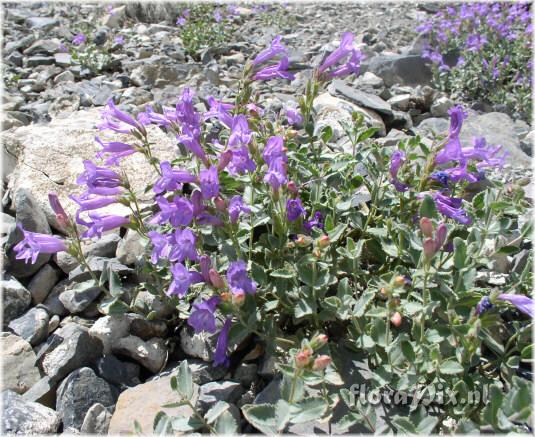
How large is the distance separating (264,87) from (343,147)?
2284 mm

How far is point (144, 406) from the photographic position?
107 inches

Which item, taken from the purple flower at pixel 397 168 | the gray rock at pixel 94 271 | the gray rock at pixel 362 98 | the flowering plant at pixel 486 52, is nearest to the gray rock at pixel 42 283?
the gray rock at pixel 94 271

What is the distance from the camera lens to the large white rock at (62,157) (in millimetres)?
4168

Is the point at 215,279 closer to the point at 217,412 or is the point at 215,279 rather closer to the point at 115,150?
the point at 217,412

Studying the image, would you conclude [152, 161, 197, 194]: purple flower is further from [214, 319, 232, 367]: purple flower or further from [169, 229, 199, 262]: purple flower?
[214, 319, 232, 367]: purple flower

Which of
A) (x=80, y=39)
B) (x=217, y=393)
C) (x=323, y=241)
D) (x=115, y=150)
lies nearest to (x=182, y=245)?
(x=323, y=241)

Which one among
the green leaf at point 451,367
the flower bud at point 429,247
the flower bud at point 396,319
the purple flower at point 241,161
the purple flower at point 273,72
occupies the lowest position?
the green leaf at point 451,367

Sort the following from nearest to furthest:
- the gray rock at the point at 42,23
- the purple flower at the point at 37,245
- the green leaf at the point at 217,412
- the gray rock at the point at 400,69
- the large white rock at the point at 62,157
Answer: the green leaf at the point at 217,412 → the purple flower at the point at 37,245 → the large white rock at the point at 62,157 → the gray rock at the point at 400,69 → the gray rock at the point at 42,23

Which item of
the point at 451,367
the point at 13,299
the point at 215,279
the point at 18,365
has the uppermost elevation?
the point at 215,279

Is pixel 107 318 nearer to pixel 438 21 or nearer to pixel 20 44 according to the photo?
pixel 20 44

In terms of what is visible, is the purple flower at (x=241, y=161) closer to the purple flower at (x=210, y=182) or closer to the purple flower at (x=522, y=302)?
the purple flower at (x=210, y=182)

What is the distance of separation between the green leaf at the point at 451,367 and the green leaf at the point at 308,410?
56 centimetres

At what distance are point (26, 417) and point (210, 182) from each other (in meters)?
1.40

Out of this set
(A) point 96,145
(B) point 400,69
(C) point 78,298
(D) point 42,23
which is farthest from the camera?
(D) point 42,23
